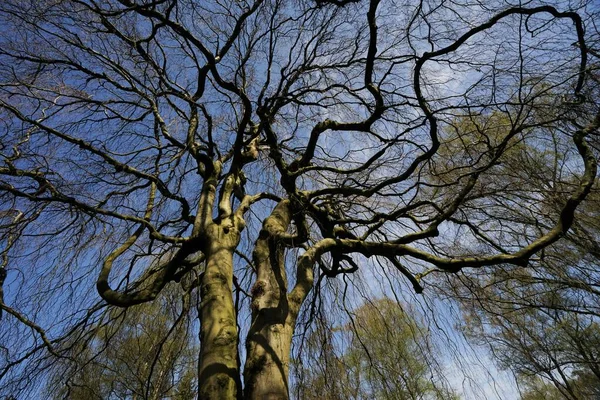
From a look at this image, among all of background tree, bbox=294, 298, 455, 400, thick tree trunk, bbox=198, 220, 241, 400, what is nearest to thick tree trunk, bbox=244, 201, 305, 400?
thick tree trunk, bbox=198, 220, 241, 400

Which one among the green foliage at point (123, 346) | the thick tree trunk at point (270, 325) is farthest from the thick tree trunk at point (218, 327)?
the green foliage at point (123, 346)

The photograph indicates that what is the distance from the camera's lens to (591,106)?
2.38 m

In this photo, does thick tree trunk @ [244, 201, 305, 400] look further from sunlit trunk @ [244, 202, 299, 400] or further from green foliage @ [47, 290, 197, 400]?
green foliage @ [47, 290, 197, 400]

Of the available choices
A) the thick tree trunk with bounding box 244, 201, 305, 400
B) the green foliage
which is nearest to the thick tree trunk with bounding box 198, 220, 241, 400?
the thick tree trunk with bounding box 244, 201, 305, 400

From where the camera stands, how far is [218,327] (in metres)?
1.99

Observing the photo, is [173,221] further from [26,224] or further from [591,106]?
[591,106]

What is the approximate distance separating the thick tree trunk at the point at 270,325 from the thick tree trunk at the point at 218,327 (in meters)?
0.11

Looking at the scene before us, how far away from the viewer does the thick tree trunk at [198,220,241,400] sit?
173 centimetres

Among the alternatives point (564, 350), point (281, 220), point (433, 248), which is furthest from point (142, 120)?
point (564, 350)

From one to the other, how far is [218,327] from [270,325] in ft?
1.01

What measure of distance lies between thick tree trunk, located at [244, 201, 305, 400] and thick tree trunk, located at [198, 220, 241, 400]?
0.35 feet

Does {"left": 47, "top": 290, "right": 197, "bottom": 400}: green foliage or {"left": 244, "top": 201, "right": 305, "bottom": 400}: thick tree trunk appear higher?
{"left": 47, "top": 290, "right": 197, "bottom": 400}: green foliage

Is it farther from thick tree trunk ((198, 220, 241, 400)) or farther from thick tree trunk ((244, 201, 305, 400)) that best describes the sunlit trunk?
thick tree trunk ((198, 220, 241, 400))

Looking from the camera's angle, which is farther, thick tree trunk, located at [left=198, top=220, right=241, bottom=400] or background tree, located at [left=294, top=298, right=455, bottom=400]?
background tree, located at [left=294, top=298, right=455, bottom=400]
